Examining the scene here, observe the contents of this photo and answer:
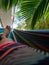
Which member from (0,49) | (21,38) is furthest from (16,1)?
(0,49)

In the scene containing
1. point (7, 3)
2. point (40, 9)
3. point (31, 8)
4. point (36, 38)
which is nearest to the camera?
point (36, 38)

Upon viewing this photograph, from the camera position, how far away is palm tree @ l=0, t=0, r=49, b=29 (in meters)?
1.53

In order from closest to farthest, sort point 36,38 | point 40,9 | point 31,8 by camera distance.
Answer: point 36,38 → point 40,9 → point 31,8

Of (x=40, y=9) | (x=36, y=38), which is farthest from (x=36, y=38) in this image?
(x=40, y=9)

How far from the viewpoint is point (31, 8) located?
1.77 m

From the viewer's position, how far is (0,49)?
70 centimetres

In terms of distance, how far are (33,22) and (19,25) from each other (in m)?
2.52

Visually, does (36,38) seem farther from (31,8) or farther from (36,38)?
(31,8)

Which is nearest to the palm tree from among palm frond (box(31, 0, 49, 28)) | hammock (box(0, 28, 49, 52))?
palm frond (box(31, 0, 49, 28))

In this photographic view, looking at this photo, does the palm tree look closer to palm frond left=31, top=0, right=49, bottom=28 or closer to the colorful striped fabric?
palm frond left=31, top=0, right=49, bottom=28

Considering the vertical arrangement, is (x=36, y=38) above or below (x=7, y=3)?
below

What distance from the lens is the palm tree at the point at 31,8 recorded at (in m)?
1.53

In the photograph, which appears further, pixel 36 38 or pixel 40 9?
pixel 40 9

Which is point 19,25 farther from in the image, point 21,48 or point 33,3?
point 21,48
